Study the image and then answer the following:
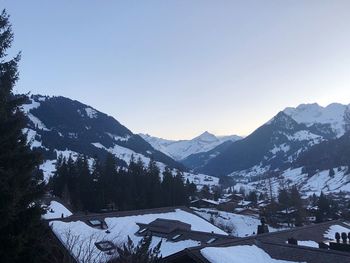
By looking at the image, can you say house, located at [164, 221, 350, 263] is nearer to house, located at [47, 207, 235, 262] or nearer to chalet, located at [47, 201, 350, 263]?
chalet, located at [47, 201, 350, 263]

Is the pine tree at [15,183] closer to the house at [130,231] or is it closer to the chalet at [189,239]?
the chalet at [189,239]

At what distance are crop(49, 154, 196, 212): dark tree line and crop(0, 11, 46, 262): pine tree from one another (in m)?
65.9

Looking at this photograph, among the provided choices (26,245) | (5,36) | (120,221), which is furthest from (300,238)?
(5,36)

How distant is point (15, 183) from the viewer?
1777 centimetres

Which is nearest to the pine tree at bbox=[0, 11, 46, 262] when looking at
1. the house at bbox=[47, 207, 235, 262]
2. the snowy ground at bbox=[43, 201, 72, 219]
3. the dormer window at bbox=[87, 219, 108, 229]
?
the house at bbox=[47, 207, 235, 262]

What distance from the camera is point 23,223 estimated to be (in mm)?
18484

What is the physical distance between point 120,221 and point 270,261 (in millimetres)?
23167

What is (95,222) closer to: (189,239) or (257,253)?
(189,239)

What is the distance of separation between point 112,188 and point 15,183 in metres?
74.9

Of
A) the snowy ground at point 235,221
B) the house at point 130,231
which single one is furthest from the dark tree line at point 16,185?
the snowy ground at point 235,221

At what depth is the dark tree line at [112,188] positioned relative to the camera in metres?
89.3

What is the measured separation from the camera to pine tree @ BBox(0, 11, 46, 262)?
56.1 ft

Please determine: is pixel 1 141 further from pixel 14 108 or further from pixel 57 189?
pixel 57 189

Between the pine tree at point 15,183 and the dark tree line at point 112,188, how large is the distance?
65860 millimetres
